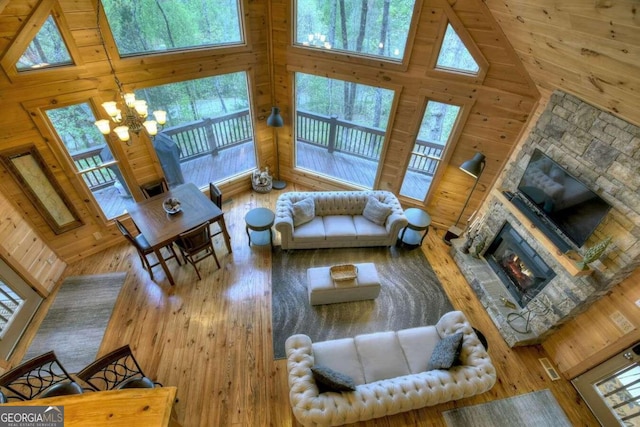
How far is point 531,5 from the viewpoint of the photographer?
2.25m

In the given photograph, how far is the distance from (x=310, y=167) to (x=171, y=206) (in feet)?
9.51

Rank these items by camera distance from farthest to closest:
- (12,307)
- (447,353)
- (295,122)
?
(295,122) → (12,307) → (447,353)

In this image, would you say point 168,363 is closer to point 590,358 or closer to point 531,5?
point 590,358

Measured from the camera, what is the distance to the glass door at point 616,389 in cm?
281

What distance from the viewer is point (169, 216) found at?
158 inches

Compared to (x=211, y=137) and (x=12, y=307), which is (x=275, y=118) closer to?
(x=211, y=137)

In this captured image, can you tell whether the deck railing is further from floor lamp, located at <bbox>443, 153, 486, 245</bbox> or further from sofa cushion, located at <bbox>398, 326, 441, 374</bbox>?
sofa cushion, located at <bbox>398, 326, 441, 374</bbox>

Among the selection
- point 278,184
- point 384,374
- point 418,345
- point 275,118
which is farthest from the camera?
point 278,184

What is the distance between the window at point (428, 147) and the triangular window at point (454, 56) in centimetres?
50

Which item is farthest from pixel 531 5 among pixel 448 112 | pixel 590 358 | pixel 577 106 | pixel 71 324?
pixel 71 324

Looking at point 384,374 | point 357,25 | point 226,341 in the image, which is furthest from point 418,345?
point 357,25

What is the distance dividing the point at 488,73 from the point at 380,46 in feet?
5.01

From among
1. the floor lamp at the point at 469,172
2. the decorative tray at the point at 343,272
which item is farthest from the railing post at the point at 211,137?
the floor lamp at the point at 469,172

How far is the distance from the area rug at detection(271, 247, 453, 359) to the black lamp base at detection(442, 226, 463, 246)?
0.55m
